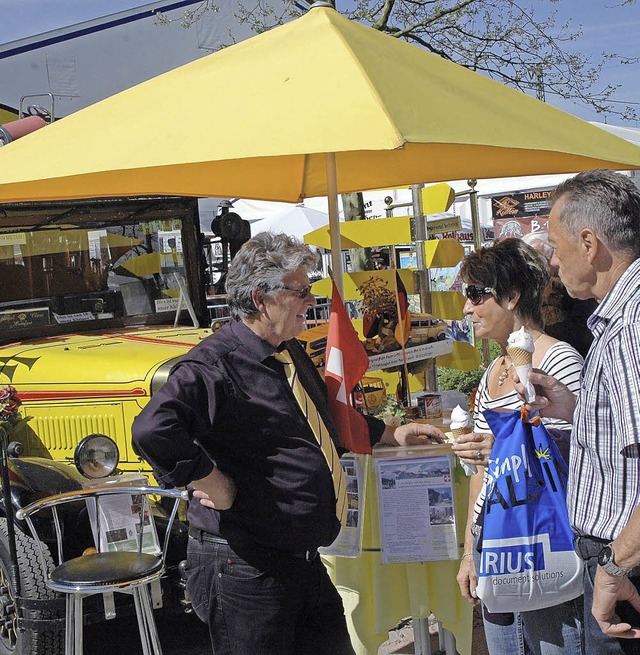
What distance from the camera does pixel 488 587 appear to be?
2.23 meters

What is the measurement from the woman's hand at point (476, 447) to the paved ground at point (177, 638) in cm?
177

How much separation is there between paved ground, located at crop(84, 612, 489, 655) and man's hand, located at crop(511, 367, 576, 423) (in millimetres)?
2000

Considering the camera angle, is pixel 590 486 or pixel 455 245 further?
pixel 455 245

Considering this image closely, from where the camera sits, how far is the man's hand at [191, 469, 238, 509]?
2203 mm

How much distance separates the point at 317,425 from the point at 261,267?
0.47 m

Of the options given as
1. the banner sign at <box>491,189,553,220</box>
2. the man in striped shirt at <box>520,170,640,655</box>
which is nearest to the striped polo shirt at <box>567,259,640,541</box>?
the man in striped shirt at <box>520,170,640,655</box>

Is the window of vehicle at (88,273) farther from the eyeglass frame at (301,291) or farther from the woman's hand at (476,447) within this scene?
the woman's hand at (476,447)

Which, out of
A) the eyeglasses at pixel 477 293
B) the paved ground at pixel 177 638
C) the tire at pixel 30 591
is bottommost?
the paved ground at pixel 177 638

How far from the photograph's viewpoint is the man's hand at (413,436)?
3.00m

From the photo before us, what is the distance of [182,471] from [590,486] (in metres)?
0.96

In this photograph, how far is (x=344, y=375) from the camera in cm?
283

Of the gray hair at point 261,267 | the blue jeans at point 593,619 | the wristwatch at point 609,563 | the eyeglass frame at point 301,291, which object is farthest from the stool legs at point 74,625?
the wristwatch at point 609,563

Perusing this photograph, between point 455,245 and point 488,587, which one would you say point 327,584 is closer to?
point 488,587

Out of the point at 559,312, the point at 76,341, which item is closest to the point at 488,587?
the point at 559,312
